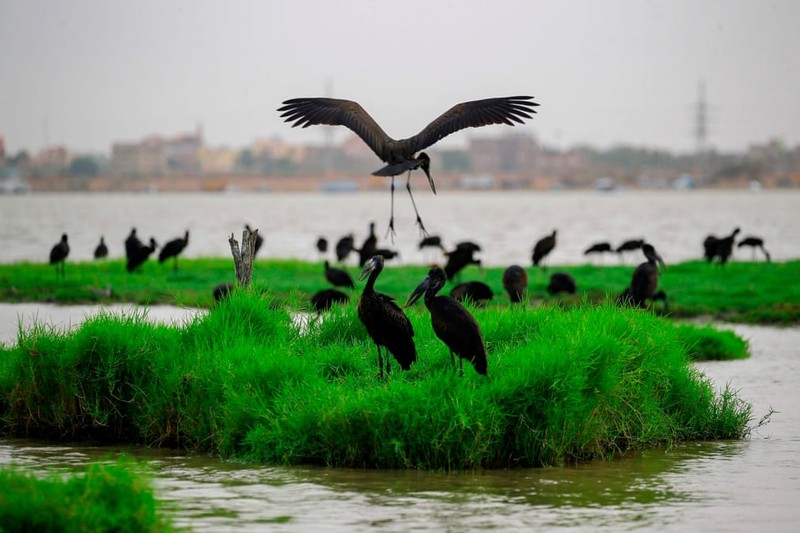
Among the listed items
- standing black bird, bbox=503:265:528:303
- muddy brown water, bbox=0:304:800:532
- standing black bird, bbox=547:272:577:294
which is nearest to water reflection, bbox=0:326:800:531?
muddy brown water, bbox=0:304:800:532

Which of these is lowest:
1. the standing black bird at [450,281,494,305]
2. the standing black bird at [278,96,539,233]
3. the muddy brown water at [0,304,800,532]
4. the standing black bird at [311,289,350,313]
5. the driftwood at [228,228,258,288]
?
the muddy brown water at [0,304,800,532]

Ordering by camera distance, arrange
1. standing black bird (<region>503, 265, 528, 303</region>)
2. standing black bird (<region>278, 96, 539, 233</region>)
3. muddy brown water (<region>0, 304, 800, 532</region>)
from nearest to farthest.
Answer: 1. muddy brown water (<region>0, 304, 800, 532</region>)
2. standing black bird (<region>278, 96, 539, 233</region>)
3. standing black bird (<region>503, 265, 528, 303</region>)

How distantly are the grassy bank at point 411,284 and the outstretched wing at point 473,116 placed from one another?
714 cm

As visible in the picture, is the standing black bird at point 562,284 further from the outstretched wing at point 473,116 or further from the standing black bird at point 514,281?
the outstretched wing at point 473,116

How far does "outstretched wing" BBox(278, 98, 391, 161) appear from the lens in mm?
12492

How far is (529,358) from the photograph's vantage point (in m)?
9.68

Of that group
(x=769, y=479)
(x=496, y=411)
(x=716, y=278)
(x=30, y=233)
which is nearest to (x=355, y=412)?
(x=496, y=411)

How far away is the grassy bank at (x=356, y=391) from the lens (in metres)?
9.27

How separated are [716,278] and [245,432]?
1668 cm

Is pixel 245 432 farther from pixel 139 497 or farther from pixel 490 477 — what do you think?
pixel 139 497

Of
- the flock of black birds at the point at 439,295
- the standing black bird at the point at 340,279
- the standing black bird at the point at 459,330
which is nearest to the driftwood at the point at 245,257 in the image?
the flock of black birds at the point at 439,295

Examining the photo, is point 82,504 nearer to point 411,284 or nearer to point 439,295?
point 439,295

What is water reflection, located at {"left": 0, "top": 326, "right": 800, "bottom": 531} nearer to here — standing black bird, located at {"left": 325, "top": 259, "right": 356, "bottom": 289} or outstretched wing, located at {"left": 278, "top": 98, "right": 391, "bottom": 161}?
outstretched wing, located at {"left": 278, "top": 98, "right": 391, "bottom": 161}

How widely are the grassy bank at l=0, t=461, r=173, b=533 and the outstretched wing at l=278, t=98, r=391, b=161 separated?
6010 mm
